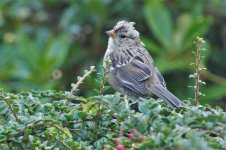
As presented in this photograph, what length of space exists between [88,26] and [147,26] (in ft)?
1.84

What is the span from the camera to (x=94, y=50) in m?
6.44

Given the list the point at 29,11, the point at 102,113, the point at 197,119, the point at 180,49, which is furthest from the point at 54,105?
the point at 29,11

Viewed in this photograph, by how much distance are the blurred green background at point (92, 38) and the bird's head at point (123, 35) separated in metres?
0.56

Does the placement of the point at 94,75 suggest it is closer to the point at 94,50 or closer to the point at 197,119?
the point at 94,50

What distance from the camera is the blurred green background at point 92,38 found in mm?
5895

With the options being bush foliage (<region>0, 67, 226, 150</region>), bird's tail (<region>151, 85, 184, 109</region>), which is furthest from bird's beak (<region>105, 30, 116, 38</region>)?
bush foliage (<region>0, 67, 226, 150</region>)

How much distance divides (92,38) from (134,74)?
1935 mm

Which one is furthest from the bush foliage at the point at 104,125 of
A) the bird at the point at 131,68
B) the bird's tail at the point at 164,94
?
the bird at the point at 131,68

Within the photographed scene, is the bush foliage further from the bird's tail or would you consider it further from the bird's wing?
the bird's wing

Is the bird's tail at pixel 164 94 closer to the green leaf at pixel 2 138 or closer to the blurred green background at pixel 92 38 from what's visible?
the blurred green background at pixel 92 38

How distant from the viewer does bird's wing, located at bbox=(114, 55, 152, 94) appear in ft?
14.9

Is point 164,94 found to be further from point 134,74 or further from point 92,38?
point 92,38

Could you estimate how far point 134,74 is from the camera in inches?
185

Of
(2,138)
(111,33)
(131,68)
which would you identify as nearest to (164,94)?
(131,68)
